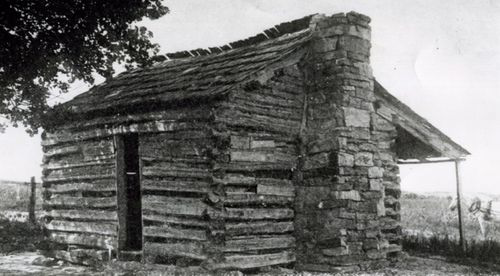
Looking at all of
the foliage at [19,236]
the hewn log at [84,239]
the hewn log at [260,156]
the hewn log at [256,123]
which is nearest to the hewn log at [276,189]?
the hewn log at [260,156]

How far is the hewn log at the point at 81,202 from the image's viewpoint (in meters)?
10.7

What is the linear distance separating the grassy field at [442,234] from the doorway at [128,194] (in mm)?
6611

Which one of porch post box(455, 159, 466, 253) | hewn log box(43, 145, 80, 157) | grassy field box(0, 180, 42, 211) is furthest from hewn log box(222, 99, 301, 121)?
grassy field box(0, 180, 42, 211)

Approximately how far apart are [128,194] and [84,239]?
4.26ft

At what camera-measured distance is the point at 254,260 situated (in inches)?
361

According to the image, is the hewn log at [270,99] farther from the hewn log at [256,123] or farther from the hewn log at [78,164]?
the hewn log at [78,164]

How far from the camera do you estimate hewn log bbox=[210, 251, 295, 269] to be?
8.78 meters

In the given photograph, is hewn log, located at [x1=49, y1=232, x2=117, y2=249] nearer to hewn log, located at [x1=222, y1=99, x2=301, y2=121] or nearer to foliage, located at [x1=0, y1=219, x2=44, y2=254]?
foliage, located at [x1=0, y1=219, x2=44, y2=254]

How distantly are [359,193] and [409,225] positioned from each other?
987 cm

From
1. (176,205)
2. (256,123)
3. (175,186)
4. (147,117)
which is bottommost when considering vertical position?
(176,205)

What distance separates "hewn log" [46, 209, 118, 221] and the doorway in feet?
0.80

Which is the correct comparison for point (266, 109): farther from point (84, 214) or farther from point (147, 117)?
point (84, 214)

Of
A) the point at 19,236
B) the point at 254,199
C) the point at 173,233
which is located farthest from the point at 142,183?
the point at 19,236

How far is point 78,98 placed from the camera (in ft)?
41.6
